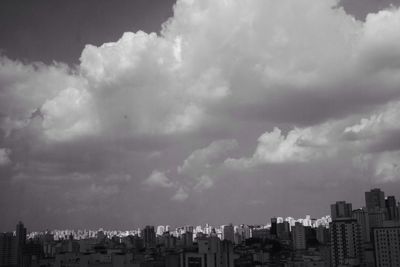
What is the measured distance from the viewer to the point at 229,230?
9862cm

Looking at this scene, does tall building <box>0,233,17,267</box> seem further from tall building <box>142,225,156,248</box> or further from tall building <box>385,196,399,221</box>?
tall building <box>385,196,399,221</box>

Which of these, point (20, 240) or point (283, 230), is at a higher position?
point (20, 240)

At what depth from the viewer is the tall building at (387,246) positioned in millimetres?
37969

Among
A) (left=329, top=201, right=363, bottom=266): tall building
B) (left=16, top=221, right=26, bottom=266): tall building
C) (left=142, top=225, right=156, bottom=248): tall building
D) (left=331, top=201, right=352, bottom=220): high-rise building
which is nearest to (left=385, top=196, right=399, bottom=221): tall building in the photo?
(left=331, top=201, right=352, bottom=220): high-rise building

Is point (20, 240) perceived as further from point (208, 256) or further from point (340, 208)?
point (340, 208)

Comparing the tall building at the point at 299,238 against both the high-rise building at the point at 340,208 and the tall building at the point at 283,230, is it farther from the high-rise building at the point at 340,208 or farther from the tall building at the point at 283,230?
the tall building at the point at 283,230

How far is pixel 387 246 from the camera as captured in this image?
38.4 m

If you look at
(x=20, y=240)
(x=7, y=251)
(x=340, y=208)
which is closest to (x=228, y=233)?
(x=340, y=208)

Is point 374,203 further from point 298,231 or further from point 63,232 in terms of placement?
point 63,232

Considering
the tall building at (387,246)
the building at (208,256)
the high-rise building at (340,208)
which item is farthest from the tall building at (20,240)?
the high-rise building at (340,208)

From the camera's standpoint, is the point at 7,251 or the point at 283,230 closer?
the point at 7,251

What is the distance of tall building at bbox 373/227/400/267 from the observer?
37969 mm

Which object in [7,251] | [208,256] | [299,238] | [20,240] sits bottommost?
[299,238]

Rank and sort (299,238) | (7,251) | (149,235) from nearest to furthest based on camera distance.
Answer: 1. (7,251)
2. (299,238)
3. (149,235)
